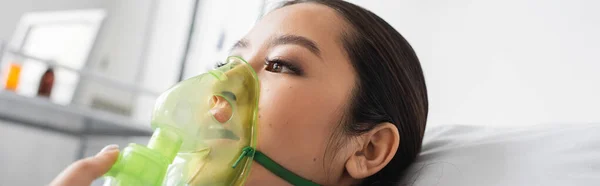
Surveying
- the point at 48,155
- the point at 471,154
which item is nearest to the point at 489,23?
the point at 471,154

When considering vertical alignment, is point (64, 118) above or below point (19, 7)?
below

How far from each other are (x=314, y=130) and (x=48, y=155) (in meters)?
2.36

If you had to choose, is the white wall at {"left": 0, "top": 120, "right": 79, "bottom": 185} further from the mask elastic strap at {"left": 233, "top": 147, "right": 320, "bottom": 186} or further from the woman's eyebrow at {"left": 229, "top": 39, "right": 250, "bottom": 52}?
the mask elastic strap at {"left": 233, "top": 147, "right": 320, "bottom": 186}

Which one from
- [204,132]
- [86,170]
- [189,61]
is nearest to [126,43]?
[189,61]

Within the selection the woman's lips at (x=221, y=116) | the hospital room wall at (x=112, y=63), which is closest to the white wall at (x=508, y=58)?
the woman's lips at (x=221, y=116)

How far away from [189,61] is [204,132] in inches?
86.5

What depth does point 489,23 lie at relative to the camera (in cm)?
162

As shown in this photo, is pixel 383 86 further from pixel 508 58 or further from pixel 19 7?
pixel 19 7

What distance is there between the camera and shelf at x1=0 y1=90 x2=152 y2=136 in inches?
81.4

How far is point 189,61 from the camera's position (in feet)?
10.00

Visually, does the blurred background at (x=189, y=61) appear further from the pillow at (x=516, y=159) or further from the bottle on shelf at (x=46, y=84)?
the pillow at (x=516, y=159)

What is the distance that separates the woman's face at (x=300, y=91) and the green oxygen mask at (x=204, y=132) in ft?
0.10

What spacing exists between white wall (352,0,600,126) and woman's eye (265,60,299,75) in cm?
76

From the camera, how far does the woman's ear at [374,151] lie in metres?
1.04
